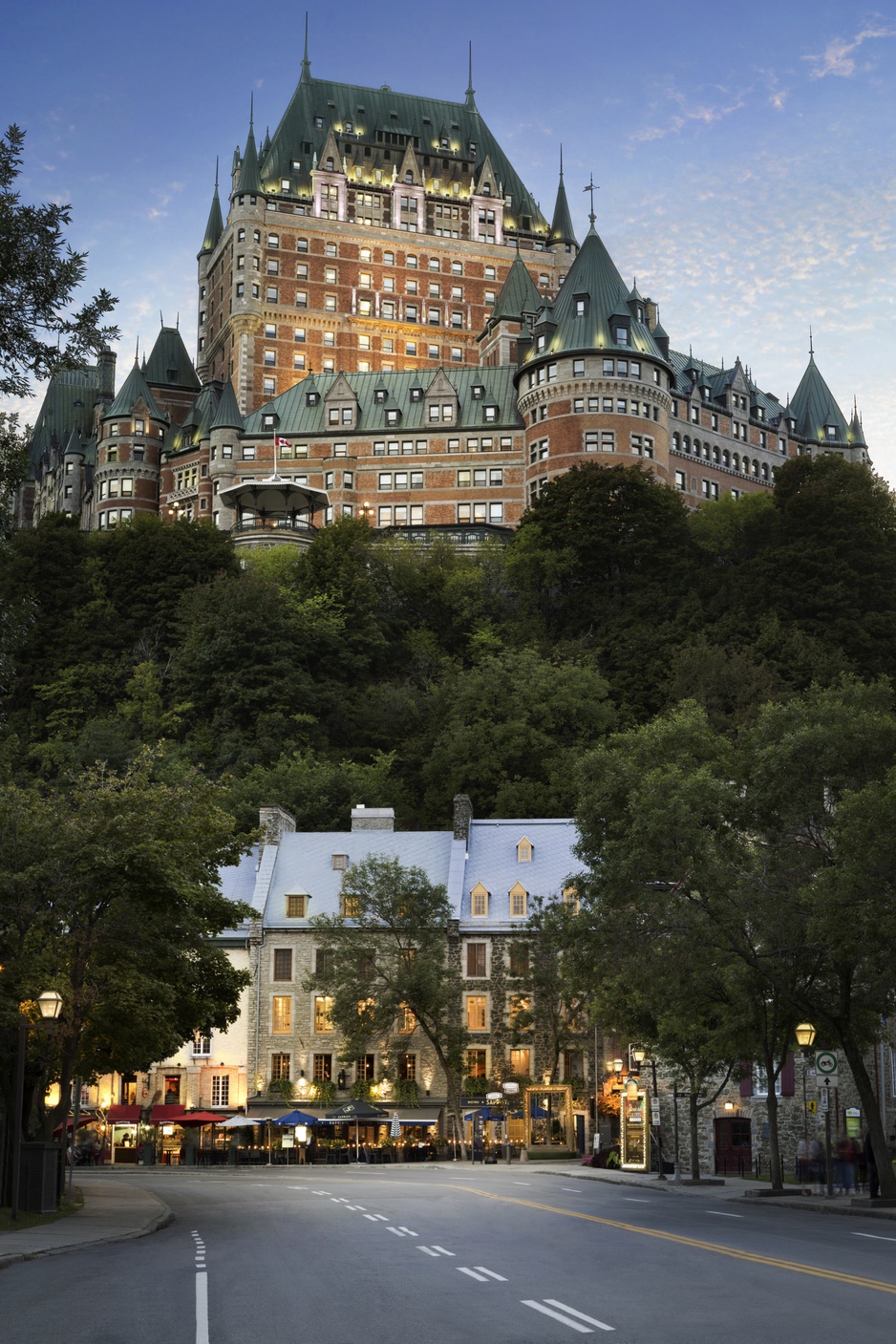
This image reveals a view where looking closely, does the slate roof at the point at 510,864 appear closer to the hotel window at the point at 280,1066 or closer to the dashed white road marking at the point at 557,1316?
the hotel window at the point at 280,1066

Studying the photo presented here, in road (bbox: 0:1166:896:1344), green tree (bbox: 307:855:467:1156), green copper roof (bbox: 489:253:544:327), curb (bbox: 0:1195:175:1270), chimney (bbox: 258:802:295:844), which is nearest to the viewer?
road (bbox: 0:1166:896:1344)

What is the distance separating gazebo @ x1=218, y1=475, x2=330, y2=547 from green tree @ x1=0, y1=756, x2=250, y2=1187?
78779 millimetres

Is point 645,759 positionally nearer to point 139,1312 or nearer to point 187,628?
point 139,1312

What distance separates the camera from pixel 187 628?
102500mm

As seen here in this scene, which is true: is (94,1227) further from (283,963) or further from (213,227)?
(213,227)

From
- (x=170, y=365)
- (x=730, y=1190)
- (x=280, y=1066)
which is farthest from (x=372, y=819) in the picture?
(x=170, y=365)

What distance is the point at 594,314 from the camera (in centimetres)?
12419

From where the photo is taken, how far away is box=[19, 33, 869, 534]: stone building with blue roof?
12344cm

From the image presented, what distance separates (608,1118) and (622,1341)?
51.6 metres

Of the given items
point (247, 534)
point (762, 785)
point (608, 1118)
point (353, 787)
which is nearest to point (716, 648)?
point (353, 787)

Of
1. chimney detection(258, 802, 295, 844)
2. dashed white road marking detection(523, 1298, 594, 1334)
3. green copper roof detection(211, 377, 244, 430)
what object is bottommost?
dashed white road marking detection(523, 1298, 594, 1334)

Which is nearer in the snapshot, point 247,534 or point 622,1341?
point 622,1341

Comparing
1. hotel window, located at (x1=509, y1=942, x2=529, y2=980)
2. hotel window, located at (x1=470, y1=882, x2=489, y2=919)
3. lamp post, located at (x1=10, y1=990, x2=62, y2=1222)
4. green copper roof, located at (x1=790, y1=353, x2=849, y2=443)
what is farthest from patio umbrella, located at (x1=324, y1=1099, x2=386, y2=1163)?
green copper roof, located at (x1=790, y1=353, x2=849, y2=443)

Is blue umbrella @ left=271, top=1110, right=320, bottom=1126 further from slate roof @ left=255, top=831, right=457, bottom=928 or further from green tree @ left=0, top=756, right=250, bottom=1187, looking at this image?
green tree @ left=0, top=756, right=250, bottom=1187
